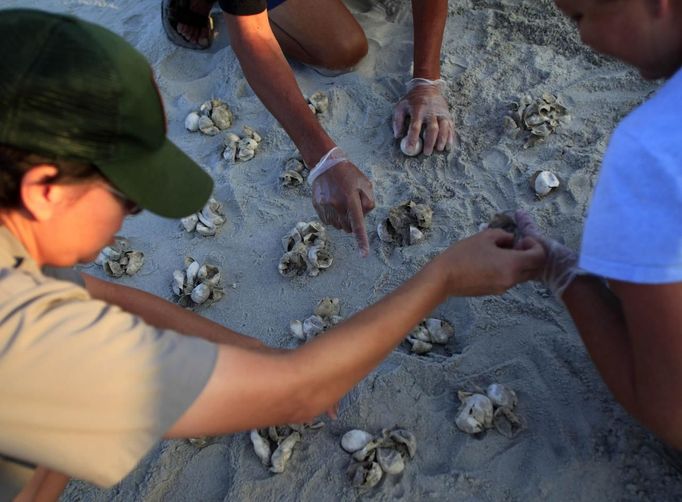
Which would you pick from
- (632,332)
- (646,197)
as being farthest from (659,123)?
(632,332)

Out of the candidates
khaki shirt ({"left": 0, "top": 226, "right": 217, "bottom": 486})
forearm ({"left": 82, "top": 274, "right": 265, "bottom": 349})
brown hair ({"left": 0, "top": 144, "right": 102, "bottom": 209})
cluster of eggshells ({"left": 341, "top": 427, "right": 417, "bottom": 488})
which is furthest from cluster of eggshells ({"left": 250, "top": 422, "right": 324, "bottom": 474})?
brown hair ({"left": 0, "top": 144, "right": 102, "bottom": 209})

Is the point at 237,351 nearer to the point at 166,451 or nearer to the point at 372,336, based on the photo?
the point at 372,336

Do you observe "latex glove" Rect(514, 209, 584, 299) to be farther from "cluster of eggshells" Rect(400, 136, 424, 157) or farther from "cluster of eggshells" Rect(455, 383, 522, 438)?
"cluster of eggshells" Rect(400, 136, 424, 157)

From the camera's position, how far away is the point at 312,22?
10.4 ft

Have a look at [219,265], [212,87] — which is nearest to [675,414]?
[219,265]

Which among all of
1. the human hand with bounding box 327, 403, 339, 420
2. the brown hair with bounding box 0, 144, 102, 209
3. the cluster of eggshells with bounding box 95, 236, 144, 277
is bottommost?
the cluster of eggshells with bounding box 95, 236, 144, 277

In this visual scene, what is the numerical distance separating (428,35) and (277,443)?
187 centimetres

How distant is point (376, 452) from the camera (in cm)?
179

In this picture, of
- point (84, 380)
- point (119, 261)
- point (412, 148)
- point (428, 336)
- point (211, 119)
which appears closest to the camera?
point (84, 380)

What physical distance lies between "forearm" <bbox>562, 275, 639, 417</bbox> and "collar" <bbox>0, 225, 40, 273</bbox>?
118cm

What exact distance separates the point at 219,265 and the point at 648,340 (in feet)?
5.34

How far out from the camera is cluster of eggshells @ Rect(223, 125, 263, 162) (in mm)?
2881

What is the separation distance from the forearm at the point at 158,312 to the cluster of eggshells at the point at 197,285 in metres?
0.46

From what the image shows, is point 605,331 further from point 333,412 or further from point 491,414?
point 333,412
